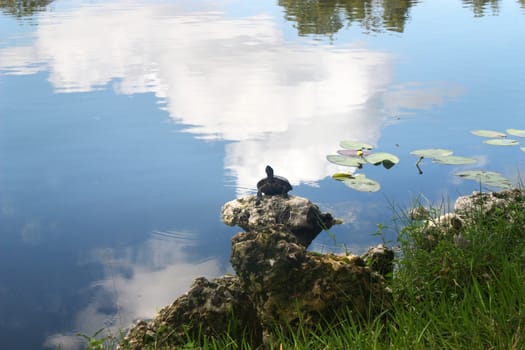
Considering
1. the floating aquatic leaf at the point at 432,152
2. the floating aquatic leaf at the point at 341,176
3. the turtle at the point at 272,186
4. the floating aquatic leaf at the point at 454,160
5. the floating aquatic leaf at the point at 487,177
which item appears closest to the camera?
the turtle at the point at 272,186

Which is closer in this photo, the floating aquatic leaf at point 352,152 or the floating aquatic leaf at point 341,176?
the floating aquatic leaf at point 341,176

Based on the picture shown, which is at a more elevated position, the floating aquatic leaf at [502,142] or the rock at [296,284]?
the rock at [296,284]

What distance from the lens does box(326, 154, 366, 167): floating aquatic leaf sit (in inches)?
222

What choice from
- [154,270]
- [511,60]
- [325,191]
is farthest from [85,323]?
[511,60]

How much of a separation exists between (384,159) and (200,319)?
2.91m

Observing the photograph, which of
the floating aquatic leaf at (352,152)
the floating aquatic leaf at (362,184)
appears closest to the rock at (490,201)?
the floating aquatic leaf at (362,184)

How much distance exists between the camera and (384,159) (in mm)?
5613

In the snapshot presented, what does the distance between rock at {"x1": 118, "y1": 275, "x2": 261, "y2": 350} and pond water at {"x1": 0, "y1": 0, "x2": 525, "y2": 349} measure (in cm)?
69

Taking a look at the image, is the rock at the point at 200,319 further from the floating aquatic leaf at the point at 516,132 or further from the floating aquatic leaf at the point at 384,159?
the floating aquatic leaf at the point at 516,132

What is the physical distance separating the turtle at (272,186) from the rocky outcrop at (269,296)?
1.79 m

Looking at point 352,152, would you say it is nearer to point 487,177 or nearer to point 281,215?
point 487,177

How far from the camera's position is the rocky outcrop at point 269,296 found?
2998 mm

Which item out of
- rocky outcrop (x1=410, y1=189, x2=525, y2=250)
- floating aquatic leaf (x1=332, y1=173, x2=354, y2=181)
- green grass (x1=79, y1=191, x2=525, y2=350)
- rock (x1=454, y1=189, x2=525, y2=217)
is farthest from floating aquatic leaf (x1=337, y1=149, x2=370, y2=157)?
green grass (x1=79, y1=191, x2=525, y2=350)

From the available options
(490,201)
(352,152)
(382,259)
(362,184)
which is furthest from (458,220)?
(352,152)
